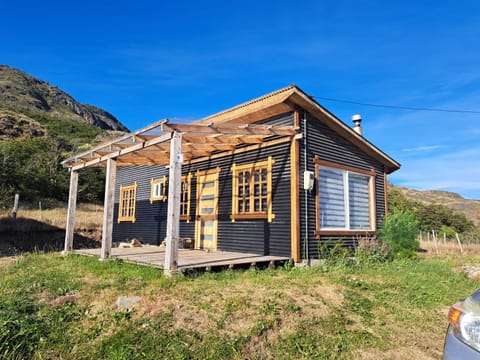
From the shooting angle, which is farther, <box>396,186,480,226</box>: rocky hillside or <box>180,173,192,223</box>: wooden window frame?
<box>396,186,480,226</box>: rocky hillside

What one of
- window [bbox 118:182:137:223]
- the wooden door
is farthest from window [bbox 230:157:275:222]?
window [bbox 118:182:137:223]

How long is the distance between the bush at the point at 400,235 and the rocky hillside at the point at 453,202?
31196 mm

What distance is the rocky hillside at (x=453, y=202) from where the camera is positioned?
41.4 m

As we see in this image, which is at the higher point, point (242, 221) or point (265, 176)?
point (265, 176)

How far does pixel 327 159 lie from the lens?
840 centimetres

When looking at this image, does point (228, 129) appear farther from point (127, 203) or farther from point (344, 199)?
point (127, 203)

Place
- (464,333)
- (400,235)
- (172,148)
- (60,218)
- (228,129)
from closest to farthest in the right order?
(464,333) → (172,148) → (228,129) → (400,235) → (60,218)

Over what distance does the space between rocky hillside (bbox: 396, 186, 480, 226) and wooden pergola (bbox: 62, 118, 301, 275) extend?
114 ft

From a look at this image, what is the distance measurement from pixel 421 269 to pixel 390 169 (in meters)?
4.07

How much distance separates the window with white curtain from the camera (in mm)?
8234

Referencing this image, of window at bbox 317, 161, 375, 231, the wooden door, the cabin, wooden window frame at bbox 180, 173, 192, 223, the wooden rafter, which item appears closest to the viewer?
the wooden rafter

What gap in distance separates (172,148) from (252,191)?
3.03 m

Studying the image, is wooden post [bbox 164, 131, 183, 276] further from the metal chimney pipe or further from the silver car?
the metal chimney pipe

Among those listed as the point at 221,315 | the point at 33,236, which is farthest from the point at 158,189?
the point at 221,315
